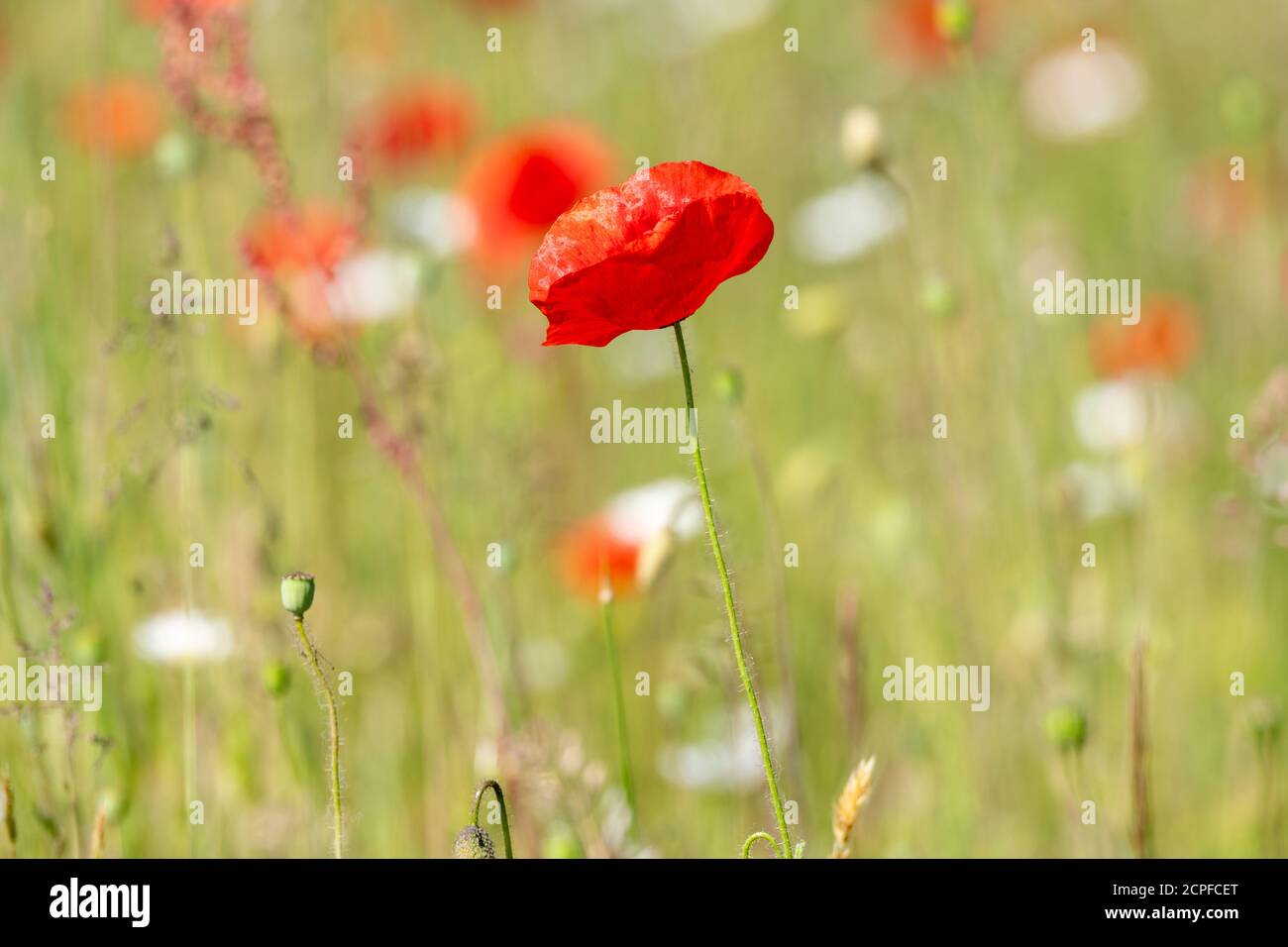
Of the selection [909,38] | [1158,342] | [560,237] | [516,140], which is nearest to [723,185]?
[560,237]

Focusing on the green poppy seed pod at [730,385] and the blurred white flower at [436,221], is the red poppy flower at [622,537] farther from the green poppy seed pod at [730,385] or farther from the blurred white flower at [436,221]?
the blurred white flower at [436,221]

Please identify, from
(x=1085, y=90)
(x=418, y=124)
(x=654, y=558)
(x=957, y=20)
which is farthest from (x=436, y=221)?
(x=1085, y=90)

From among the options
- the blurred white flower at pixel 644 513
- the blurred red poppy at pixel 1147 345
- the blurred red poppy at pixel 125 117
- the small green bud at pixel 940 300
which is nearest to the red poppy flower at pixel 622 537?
the blurred white flower at pixel 644 513

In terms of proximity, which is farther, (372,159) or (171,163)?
(372,159)

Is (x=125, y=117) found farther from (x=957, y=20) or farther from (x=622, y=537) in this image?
(x=957, y=20)

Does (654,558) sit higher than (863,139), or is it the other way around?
(863,139)

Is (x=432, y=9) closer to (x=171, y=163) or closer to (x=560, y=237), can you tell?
(x=171, y=163)
